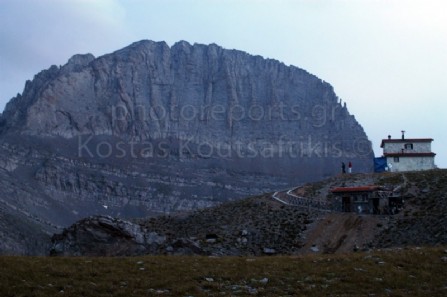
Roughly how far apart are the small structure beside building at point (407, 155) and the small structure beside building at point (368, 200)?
1931 centimetres

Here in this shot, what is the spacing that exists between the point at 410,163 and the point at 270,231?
30.3 meters

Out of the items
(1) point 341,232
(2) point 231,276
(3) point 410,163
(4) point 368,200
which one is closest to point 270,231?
(1) point 341,232

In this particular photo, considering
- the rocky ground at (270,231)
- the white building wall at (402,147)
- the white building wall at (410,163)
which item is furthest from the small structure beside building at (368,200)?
the white building wall at (402,147)

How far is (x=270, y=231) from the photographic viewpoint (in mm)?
51844

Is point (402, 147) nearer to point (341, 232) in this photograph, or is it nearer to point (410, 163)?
point (410, 163)

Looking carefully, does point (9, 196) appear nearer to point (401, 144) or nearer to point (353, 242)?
point (401, 144)

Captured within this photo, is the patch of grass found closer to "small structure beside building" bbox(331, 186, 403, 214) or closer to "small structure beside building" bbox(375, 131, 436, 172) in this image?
"small structure beside building" bbox(331, 186, 403, 214)

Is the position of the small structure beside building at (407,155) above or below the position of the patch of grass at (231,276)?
above

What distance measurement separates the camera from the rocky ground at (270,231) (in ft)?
152

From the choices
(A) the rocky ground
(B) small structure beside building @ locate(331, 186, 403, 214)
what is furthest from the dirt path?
(B) small structure beside building @ locate(331, 186, 403, 214)

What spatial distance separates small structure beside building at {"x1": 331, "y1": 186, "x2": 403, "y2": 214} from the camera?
53.3 meters

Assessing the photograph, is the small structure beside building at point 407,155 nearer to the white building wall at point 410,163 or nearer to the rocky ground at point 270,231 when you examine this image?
the white building wall at point 410,163

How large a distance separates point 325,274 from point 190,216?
35.8 meters

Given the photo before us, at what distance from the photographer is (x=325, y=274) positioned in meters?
23.6
